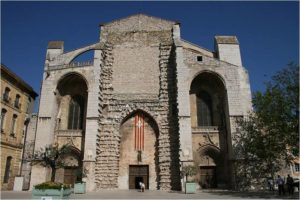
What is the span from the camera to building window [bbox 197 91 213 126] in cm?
2278

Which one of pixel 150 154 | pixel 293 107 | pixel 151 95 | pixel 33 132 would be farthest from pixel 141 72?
pixel 293 107

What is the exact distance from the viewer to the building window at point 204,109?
2278 centimetres

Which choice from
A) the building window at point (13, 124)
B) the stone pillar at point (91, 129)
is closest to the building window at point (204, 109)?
the stone pillar at point (91, 129)

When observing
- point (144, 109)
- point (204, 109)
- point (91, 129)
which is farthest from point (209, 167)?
point (91, 129)

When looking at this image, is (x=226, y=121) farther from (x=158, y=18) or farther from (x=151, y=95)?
(x=158, y=18)

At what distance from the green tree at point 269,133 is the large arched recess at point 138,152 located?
6390 millimetres

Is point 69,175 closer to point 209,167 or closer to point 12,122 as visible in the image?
point 12,122

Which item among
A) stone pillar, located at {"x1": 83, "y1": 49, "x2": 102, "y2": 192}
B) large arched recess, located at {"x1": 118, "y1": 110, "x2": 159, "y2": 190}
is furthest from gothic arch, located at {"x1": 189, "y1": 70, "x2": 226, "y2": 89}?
stone pillar, located at {"x1": 83, "y1": 49, "x2": 102, "y2": 192}

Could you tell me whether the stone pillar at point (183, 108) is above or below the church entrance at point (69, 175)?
above

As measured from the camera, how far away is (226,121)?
2142cm

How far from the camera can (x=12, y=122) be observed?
23234 mm

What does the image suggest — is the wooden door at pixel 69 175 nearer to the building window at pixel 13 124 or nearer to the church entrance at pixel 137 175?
the church entrance at pixel 137 175

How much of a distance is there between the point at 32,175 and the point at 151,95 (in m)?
10.9

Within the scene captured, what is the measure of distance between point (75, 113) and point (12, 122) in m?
5.24
